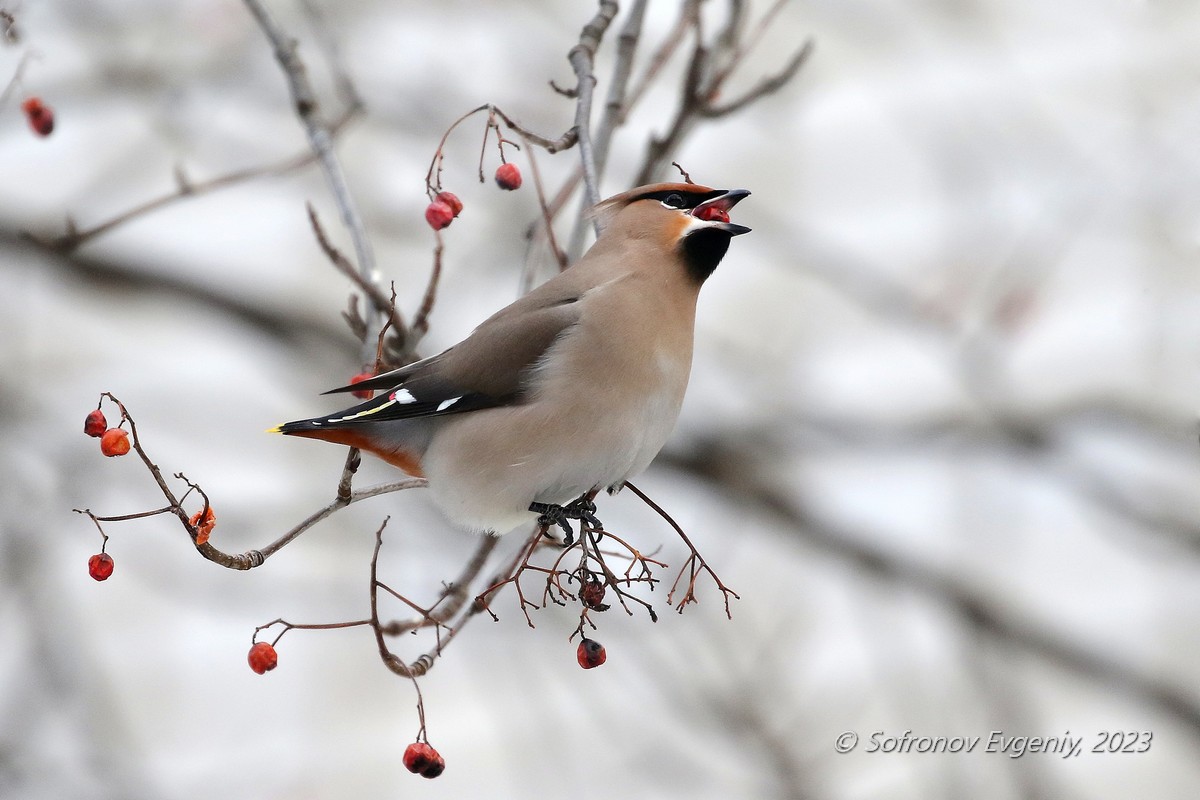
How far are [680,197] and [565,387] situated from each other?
1.91 feet

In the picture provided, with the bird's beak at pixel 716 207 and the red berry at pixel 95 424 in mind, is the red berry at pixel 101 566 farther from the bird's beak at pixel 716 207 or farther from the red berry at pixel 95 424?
the bird's beak at pixel 716 207

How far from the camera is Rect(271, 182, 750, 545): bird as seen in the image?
2.86 m

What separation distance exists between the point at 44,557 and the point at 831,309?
10.7 ft

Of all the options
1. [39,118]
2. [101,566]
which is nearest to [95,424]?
[101,566]

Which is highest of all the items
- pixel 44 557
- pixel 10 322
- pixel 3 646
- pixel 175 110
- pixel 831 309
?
pixel 831 309

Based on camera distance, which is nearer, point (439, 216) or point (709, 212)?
point (439, 216)

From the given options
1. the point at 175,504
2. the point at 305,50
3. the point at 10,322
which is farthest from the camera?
the point at 305,50

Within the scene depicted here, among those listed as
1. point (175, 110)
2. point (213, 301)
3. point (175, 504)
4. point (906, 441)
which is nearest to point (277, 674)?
point (213, 301)

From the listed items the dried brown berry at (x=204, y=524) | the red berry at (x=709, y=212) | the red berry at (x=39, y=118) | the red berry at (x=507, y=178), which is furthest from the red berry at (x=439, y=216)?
the red berry at (x=39, y=118)

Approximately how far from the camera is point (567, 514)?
280 cm

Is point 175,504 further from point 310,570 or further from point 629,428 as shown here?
point 310,570

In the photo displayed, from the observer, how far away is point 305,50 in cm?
621

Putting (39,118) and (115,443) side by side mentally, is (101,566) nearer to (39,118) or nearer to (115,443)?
(115,443)

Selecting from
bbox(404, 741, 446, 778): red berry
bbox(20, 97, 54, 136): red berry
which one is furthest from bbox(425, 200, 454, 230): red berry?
bbox(20, 97, 54, 136): red berry
